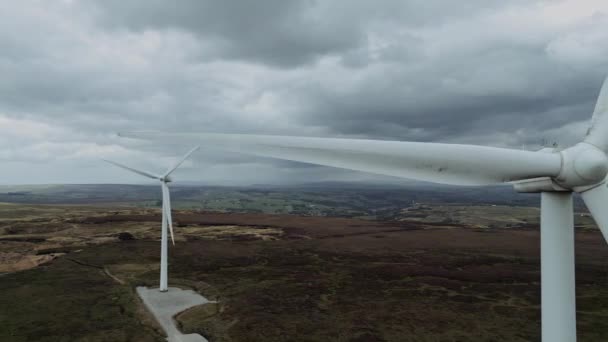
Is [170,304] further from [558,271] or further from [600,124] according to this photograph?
[600,124]

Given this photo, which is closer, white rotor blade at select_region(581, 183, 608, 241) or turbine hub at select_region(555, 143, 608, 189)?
turbine hub at select_region(555, 143, 608, 189)

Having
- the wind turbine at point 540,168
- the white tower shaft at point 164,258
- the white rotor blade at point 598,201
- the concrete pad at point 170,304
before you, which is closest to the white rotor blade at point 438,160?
the wind turbine at point 540,168

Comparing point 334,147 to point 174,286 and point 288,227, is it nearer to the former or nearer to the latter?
point 174,286

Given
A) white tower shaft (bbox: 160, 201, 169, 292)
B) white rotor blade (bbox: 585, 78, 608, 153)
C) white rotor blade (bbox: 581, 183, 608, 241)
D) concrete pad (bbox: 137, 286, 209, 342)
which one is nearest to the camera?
white rotor blade (bbox: 581, 183, 608, 241)

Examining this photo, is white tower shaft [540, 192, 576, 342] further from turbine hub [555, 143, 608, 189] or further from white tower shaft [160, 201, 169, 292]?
white tower shaft [160, 201, 169, 292]

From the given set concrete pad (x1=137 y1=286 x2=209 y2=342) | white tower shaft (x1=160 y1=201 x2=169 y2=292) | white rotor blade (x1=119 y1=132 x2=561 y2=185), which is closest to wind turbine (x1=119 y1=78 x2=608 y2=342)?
white rotor blade (x1=119 y1=132 x2=561 y2=185)

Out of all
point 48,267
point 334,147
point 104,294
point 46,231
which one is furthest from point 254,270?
point 46,231
